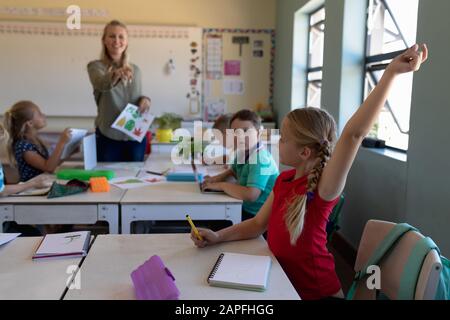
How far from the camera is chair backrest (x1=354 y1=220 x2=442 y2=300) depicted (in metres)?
1.09

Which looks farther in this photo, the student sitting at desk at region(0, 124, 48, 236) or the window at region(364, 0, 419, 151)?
the window at region(364, 0, 419, 151)

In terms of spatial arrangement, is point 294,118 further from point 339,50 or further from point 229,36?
point 229,36

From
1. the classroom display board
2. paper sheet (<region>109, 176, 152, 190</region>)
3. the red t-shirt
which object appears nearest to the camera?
the red t-shirt

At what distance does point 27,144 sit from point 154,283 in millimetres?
2114

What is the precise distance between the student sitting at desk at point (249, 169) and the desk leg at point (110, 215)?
0.49 meters

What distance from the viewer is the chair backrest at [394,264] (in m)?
1.09

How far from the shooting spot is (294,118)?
4.67ft

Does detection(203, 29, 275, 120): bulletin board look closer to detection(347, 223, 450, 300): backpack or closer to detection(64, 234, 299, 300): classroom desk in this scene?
detection(64, 234, 299, 300): classroom desk

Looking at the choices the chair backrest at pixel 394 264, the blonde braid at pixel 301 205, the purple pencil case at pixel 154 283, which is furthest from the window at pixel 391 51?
the purple pencil case at pixel 154 283

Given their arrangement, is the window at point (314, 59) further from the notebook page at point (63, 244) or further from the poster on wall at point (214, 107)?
the notebook page at point (63, 244)

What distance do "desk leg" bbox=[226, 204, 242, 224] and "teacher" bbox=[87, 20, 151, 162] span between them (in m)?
1.28

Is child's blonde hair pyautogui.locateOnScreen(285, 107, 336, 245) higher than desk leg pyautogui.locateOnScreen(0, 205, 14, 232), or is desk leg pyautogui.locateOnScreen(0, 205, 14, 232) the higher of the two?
child's blonde hair pyautogui.locateOnScreen(285, 107, 336, 245)

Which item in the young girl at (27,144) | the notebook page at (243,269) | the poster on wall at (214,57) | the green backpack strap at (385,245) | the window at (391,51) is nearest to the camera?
the notebook page at (243,269)

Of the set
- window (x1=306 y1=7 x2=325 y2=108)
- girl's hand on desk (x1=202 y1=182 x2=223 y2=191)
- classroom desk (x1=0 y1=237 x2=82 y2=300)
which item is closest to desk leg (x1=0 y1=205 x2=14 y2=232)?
classroom desk (x1=0 y1=237 x2=82 y2=300)
